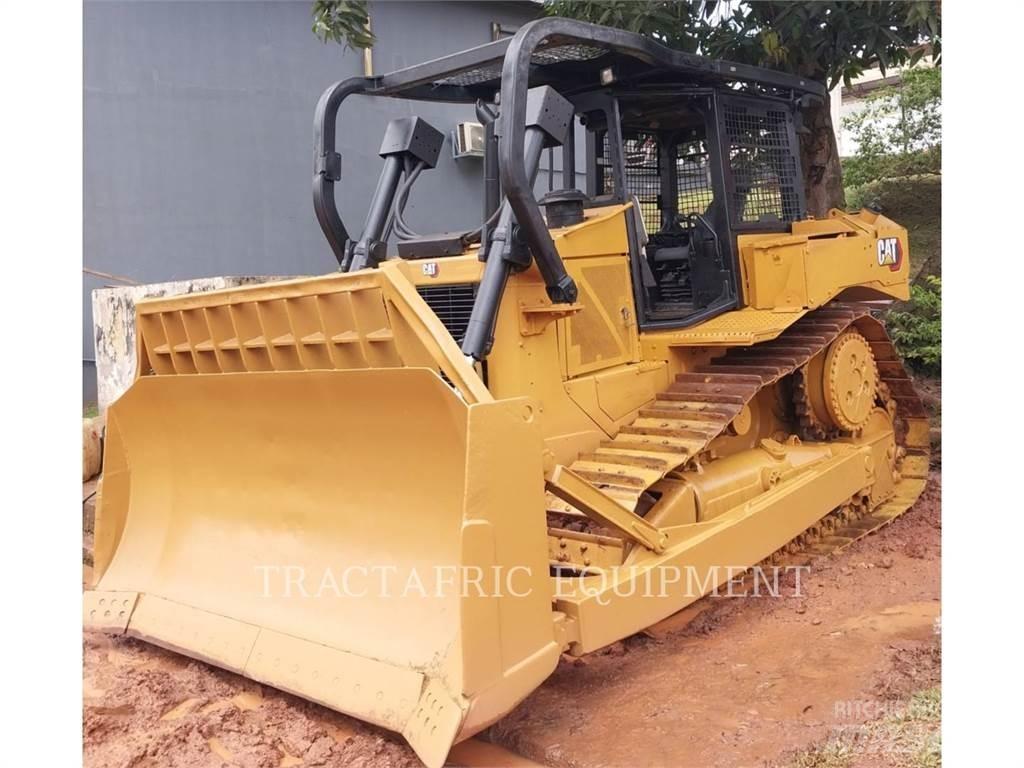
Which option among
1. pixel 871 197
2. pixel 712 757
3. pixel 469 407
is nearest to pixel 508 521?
pixel 469 407

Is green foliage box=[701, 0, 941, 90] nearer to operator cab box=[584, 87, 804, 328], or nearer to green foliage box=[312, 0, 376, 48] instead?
operator cab box=[584, 87, 804, 328]

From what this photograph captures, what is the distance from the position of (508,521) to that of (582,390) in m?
1.52

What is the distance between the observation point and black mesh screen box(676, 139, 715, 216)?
5.23 metres

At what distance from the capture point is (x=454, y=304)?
4.28 meters

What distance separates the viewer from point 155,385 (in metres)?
4.07

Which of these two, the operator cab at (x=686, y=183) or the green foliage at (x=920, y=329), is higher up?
the operator cab at (x=686, y=183)

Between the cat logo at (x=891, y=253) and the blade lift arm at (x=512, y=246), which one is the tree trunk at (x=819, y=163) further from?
the blade lift arm at (x=512, y=246)

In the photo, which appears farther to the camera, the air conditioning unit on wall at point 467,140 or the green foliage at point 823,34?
the air conditioning unit on wall at point 467,140

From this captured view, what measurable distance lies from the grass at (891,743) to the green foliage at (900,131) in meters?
9.24

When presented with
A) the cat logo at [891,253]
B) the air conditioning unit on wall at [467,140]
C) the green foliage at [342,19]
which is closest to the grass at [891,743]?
the cat logo at [891,253]

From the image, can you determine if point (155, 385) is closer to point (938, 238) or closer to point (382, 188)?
point (382, 188)

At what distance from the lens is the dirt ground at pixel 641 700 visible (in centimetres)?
316

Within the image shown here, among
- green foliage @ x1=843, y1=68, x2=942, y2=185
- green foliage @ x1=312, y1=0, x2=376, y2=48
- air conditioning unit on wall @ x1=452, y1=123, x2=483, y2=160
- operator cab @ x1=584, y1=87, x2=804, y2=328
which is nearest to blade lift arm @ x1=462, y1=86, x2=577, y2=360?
operator cab @ x1=584, y1=87, x2=804, y2=328

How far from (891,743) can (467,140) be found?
9.29m
